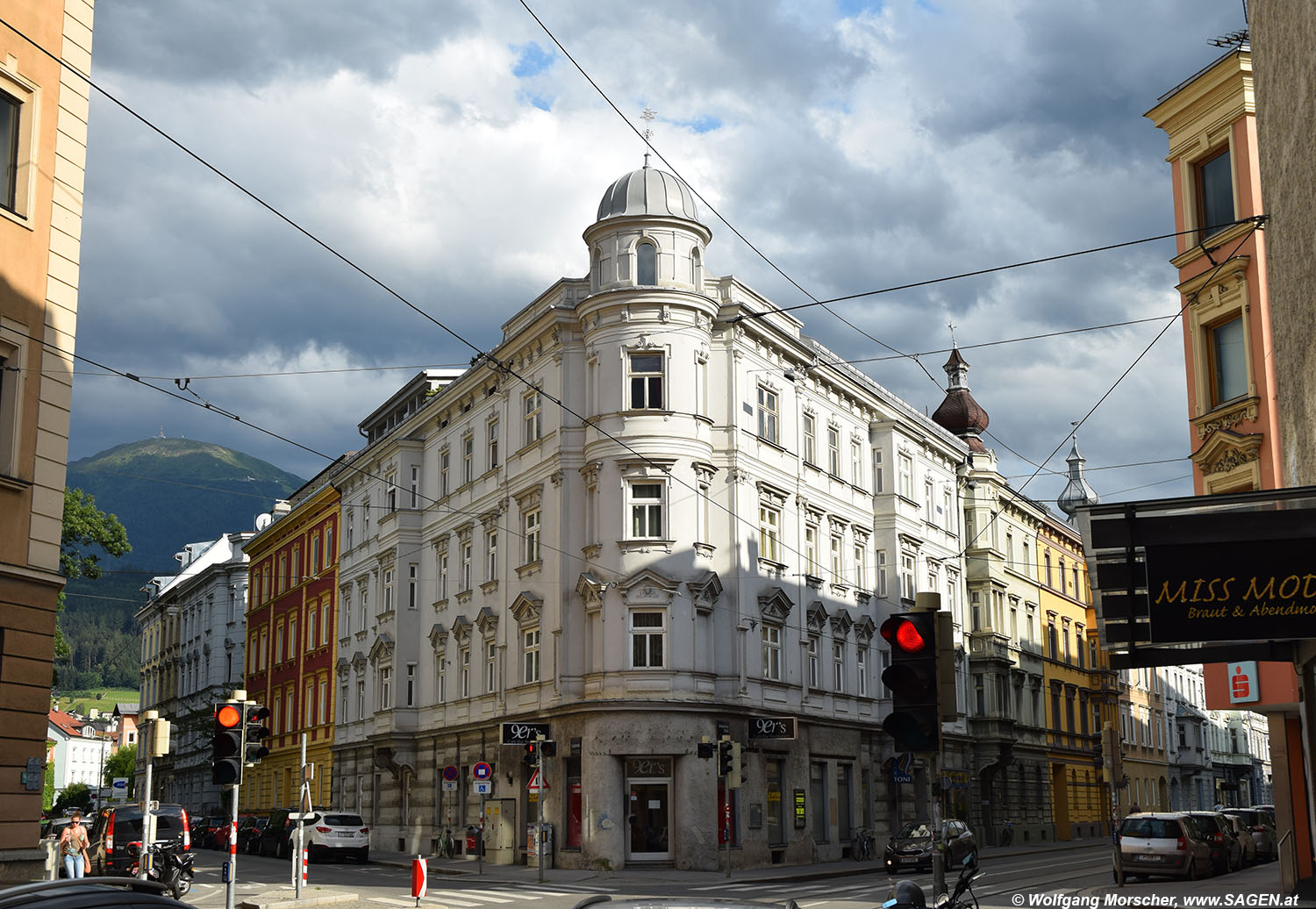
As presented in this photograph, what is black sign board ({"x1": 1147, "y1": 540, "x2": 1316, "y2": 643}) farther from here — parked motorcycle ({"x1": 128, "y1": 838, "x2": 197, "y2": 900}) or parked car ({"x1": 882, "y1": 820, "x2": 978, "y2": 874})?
parked motorcycle ({"x1": 128, "y1": 838, "x2": 197, "y2": 900})

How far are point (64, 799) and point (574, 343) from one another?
276 feet

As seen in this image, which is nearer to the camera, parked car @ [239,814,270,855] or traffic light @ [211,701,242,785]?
traffic light @ [211,701,242,785]

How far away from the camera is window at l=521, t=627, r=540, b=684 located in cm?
3712

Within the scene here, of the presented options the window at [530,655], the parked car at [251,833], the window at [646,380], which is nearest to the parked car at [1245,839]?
the window at [646,380]

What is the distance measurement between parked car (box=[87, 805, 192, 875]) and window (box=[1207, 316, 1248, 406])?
73.5ft

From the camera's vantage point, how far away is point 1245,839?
32.2 m

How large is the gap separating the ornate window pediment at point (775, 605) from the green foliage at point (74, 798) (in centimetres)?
7256

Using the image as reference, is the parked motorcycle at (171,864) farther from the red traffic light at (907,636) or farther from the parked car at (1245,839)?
the parked car at (1245,839)

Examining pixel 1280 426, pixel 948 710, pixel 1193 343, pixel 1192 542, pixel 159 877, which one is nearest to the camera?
pixel 948 710

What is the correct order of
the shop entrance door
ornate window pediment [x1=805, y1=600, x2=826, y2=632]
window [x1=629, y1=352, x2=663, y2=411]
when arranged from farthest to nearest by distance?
ornate window pediment [x1=805, y1=600, x2=826, y2=632], window [x1=629, y1=352, x2=663, y2=411], the shop entrance door

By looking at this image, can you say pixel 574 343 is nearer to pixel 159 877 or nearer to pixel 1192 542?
pixel 159 877

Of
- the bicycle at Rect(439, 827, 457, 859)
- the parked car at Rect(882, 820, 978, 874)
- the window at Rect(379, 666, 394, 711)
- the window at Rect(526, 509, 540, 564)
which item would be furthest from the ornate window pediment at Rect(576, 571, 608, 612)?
the window at Rect(379, 666, 394, 711)

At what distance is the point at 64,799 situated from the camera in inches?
4018

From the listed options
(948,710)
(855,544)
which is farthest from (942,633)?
(855,544)
